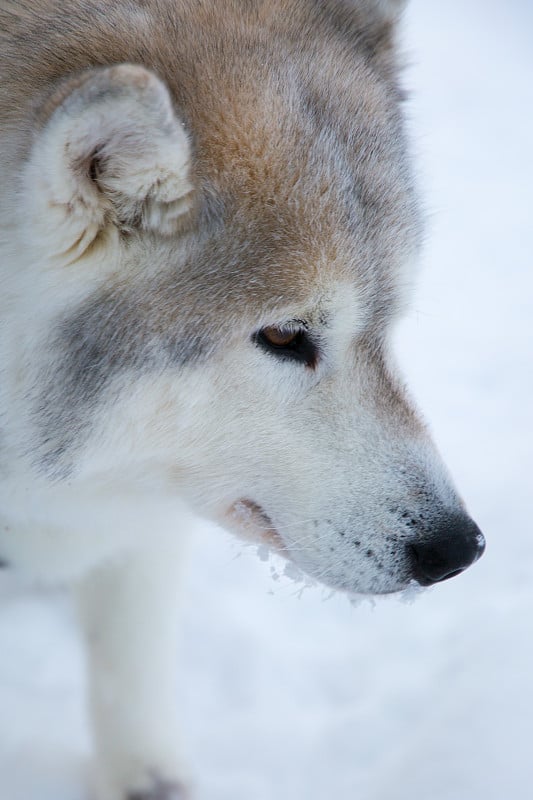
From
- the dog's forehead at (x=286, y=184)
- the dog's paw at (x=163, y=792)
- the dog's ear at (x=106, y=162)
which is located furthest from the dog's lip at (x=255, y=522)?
the dog's paw at (x=163, y=792)

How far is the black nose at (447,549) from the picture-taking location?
158cm

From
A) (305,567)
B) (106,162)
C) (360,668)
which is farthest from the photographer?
(360,668)

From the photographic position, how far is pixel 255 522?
66.5 inches

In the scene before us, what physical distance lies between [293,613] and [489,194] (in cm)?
276

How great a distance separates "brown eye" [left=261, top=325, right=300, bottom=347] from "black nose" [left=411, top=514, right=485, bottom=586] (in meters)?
0.41

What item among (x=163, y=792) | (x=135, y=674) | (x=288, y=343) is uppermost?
(x=288, y=343)

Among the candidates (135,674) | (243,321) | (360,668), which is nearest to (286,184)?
(243,321)

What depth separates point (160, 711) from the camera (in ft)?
7.04

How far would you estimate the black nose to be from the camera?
158 cm

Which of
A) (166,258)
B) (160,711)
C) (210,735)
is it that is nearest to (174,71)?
(166,258)

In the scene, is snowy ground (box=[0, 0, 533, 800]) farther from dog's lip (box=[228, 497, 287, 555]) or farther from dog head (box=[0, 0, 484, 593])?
dog head (box=[0, 0, 484, 593])

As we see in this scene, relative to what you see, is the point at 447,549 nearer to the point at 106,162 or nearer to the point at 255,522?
the point at 255,522

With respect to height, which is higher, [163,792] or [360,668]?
[360,668]

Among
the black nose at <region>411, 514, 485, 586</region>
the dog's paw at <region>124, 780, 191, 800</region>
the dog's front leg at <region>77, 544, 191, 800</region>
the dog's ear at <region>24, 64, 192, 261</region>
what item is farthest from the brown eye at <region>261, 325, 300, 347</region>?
the dog's paw at <region>124, 780, 191, 800</region>
